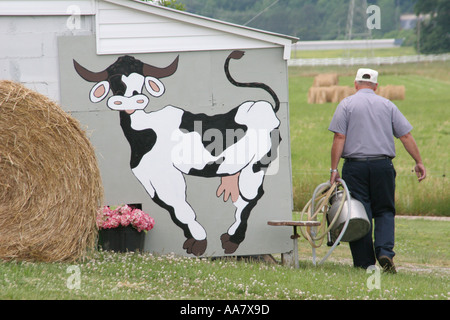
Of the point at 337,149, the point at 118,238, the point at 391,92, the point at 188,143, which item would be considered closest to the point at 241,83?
the point at 188,143

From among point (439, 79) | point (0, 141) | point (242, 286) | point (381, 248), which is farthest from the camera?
point (439, 79)

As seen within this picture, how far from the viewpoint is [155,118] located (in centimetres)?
834

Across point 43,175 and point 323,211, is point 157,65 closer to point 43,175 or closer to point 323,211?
point 43,175

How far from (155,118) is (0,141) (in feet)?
5.84

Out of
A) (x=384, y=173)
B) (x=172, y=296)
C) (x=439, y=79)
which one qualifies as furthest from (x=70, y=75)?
(x=439, y=79)

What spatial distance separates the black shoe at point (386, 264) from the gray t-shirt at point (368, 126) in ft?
3.64

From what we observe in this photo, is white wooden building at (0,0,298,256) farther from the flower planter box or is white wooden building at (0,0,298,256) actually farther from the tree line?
the tree line

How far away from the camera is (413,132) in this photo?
3017 cm

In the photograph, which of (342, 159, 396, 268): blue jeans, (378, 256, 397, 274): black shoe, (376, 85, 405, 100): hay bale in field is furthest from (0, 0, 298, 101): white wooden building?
(376, 85, 405, 100): hay bale in field

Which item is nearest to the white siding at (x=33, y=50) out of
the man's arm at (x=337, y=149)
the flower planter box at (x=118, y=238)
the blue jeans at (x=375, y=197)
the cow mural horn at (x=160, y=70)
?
the cow mural horn at (x=160, y=70)

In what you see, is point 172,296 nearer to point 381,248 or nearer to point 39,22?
point 381,248

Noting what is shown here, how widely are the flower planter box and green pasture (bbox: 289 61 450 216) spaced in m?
7.51

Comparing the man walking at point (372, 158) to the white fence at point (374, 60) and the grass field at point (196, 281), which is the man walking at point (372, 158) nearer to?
the grass field at point (196, 281)

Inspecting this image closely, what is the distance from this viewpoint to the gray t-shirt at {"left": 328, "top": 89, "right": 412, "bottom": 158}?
8.04m
